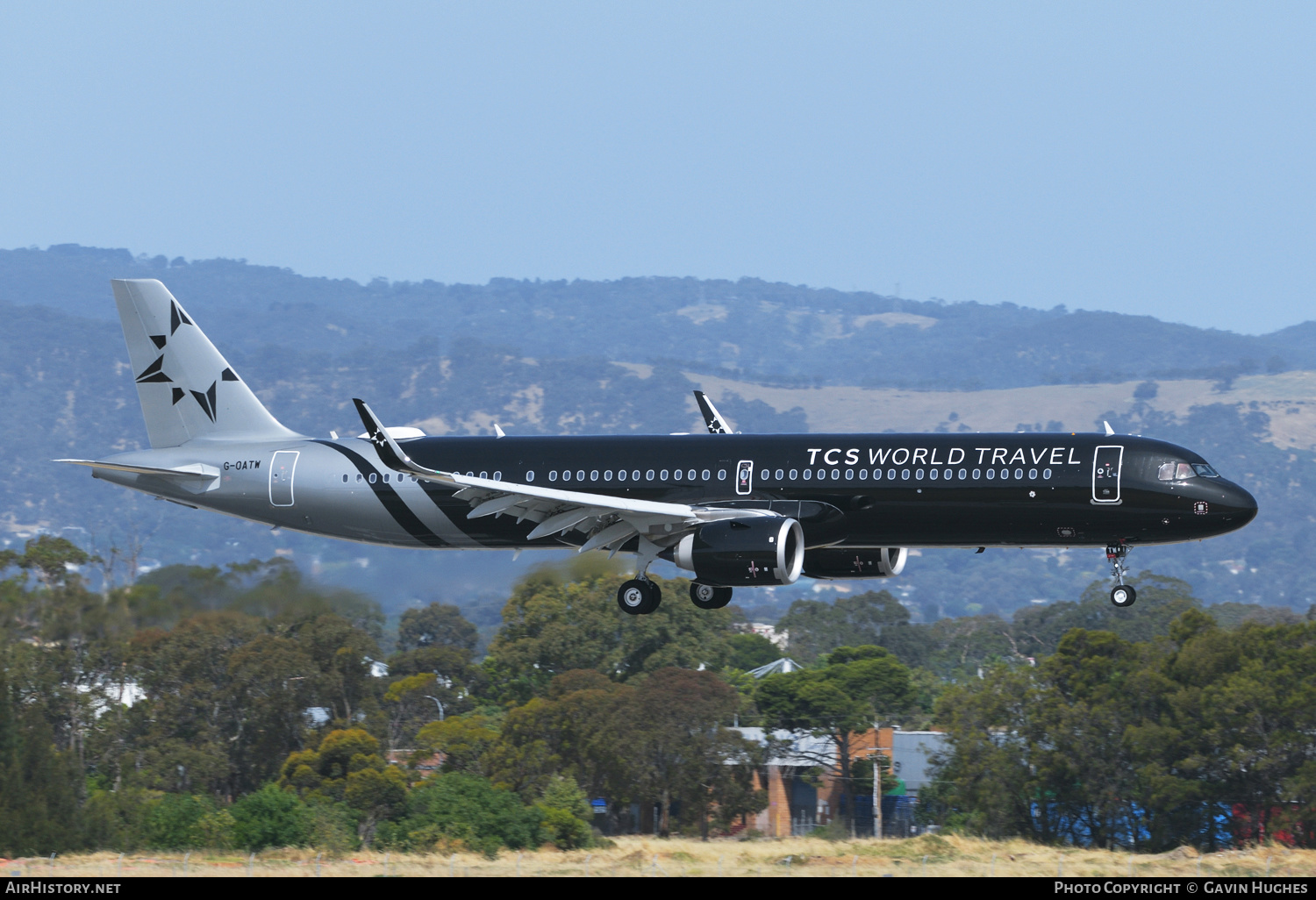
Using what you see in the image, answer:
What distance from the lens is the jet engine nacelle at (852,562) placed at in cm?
5194

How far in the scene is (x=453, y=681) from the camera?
5133 inches

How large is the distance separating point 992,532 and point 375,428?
56.2ft

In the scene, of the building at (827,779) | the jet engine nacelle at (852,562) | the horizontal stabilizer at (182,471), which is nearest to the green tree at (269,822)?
the building at (827,779)

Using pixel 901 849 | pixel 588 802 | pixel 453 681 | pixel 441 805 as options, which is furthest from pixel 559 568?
pixel 453 681

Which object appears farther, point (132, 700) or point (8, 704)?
point (132, 700)

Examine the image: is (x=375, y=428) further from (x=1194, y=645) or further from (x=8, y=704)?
(x=1194, y=645)

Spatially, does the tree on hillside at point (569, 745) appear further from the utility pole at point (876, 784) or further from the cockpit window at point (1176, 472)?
the cockpit window at point (1176, 472)

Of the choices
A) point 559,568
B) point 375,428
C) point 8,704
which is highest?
point 375,428

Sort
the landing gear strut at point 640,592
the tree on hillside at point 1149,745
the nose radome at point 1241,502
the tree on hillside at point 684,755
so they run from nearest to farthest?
the nose radome at point 1241,502 < the landing gear strut at point 640,592 < the tree on hillside at point 1149,745 < the tree on hillside at point 684,755

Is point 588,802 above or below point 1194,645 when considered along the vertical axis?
below

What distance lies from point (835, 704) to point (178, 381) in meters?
66.1

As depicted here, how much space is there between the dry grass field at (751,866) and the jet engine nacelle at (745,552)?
343 inches

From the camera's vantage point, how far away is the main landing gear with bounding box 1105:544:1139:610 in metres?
46.1

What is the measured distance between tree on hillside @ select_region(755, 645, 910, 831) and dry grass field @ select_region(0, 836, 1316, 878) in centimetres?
4766
